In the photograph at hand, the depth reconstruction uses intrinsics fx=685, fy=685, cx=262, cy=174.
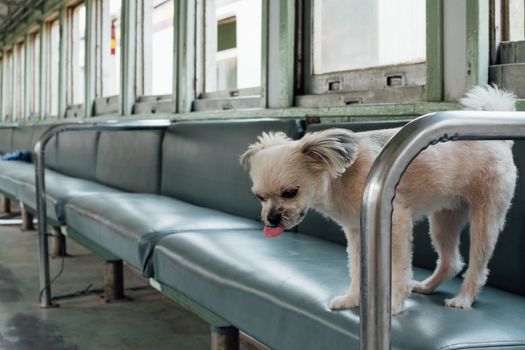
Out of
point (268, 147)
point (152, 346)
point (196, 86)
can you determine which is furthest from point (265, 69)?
point (268, 147)

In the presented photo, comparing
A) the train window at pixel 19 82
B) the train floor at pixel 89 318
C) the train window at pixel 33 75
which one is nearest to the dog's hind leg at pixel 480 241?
the train floor at pixel 89 318

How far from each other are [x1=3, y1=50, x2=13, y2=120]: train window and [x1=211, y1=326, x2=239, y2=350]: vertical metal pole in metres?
10.8

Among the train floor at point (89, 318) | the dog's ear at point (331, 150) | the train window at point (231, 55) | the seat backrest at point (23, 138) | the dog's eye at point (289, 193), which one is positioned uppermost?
the train window at point (231, 55)

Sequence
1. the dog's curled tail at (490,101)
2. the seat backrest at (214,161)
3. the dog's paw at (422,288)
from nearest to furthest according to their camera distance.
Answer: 1. the dog's curled tail at (490,101)
2. the dog's paw at (422,288)
3. the seat backrest at (214,161)

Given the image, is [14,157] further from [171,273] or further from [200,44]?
[171,273]

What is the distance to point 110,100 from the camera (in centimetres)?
701

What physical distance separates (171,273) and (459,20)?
1.37m

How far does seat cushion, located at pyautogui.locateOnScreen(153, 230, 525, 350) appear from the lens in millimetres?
1416

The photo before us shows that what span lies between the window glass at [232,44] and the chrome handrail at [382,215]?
285 cm

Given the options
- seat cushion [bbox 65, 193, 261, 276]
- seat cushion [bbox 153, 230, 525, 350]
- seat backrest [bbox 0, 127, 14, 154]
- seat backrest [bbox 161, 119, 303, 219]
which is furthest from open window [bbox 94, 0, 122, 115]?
seat cushion [bbox 153, 230, 525, 350]

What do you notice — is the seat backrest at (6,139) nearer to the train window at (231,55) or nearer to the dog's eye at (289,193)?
the train window at (231,55)

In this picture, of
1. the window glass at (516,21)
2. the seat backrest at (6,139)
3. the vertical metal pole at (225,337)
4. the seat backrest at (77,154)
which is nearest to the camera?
the vertical metal pole at (225,337)

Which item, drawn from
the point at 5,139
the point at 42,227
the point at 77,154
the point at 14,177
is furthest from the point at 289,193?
the point at 5,139

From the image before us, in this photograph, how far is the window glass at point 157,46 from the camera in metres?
5.93
